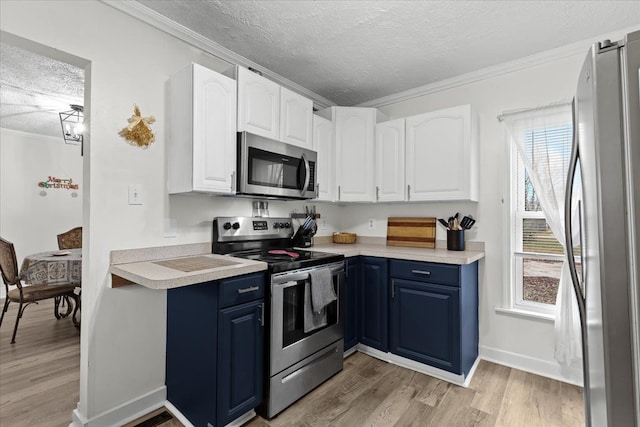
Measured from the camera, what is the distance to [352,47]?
7.55 feet

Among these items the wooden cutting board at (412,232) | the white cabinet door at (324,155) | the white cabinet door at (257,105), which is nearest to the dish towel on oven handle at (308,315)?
the white cabinet door at (324,155)

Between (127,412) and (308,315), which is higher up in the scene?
(308,315)

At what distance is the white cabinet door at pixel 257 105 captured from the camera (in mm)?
2047

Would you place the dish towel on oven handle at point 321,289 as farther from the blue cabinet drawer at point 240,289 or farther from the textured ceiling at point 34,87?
the textured ceiling at point 34,87

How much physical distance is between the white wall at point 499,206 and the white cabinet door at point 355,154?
0.71 m

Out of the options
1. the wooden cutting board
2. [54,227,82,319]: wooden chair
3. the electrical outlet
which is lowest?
[54,227,82,319]: wooden chair

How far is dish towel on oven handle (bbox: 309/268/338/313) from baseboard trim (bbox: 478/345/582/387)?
4.88 feet

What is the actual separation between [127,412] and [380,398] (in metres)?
1.55

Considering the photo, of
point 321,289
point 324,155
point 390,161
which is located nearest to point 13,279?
point 321,289

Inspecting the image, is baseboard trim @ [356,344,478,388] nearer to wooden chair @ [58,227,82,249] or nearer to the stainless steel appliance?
the stainless steel appliance

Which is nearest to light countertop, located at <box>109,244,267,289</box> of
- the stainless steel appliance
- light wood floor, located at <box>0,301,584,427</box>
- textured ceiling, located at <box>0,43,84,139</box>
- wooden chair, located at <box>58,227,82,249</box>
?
the stainless steel appliance

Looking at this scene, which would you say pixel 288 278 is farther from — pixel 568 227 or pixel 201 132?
pixel 568 227

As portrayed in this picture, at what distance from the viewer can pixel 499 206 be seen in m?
2.56

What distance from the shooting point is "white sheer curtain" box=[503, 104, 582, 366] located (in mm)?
2117
